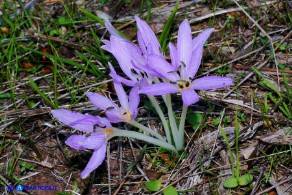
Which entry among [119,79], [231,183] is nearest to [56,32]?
[119,79]

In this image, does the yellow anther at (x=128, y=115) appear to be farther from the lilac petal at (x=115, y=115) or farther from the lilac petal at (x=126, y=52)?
the lilac petal at (x=126, y=52)

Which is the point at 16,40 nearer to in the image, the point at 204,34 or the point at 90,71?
the point at 90,71

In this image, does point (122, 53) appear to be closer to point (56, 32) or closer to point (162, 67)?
point (162, 67)

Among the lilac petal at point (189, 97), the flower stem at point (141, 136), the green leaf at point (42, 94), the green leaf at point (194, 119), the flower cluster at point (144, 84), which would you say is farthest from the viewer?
the green leaf at point (42, 94)

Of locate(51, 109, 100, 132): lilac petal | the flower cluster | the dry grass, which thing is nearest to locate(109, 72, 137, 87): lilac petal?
the flower cluster

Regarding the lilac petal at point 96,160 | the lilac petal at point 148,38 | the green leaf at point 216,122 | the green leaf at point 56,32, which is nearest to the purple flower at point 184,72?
the lilac petal at point 148,38

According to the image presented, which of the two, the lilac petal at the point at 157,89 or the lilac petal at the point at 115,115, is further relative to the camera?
the lilac petal at the point at 115,115

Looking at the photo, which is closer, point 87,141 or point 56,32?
point 87,141
